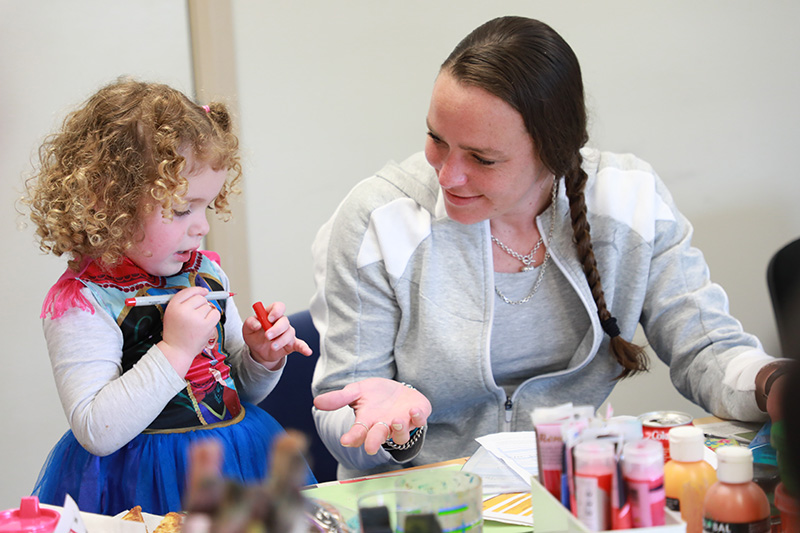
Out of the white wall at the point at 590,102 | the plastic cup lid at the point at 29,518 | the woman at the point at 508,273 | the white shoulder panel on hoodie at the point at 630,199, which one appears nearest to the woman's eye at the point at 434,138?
the woman at the point at 508,273

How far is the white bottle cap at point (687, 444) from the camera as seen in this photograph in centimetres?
70

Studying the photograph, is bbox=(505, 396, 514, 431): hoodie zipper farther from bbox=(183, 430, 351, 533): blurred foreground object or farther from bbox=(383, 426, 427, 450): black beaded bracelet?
bbox=(183, 430, 351, 533): blurred foreground object

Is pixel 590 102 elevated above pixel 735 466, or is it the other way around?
pixel 590 102

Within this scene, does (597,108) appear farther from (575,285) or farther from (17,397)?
(17,397)

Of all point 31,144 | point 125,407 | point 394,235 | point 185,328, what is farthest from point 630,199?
point 31,144

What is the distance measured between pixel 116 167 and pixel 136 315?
0.75 ft

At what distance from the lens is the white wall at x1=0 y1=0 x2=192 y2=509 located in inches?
73.5

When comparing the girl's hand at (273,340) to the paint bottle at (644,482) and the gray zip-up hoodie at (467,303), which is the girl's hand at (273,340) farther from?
the paint bottle at (644,482)

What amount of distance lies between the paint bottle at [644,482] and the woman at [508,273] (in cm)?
56

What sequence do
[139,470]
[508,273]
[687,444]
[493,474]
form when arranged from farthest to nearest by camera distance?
[508,273], [139,470], [493,474], [687,444]

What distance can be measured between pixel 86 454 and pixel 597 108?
1.79 m

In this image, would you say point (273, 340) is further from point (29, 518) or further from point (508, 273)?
point (29, 518)

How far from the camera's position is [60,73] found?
6.36 feet

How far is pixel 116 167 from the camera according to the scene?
1.12m
